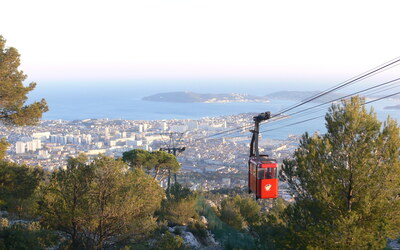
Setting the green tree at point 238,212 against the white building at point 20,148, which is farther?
the white building at point 20,148

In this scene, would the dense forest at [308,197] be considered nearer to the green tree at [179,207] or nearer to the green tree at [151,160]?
the green tree at [179,207]

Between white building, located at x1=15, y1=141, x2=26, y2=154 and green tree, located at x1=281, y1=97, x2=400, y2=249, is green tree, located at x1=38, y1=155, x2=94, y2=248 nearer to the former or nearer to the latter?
green tree, located at x1=281, y1=97, x2=400, y2=249

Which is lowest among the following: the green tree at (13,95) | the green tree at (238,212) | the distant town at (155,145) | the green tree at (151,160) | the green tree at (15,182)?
the distant town at (155,145)

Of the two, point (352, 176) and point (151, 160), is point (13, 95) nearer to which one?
point (352, 176)

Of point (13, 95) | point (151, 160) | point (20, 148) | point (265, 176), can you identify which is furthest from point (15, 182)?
point (20, 148)

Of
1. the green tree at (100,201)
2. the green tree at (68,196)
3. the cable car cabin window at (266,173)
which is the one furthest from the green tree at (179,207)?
the green tree at (68,196)

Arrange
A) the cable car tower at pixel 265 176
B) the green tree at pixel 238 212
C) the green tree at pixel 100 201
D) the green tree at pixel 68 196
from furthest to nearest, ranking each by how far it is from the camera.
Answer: the green tree at pixel 238 212 → the cable car tower at pixel 265 176 → the green tree at pixel 68 196 → the green tree at pixel 100 201
